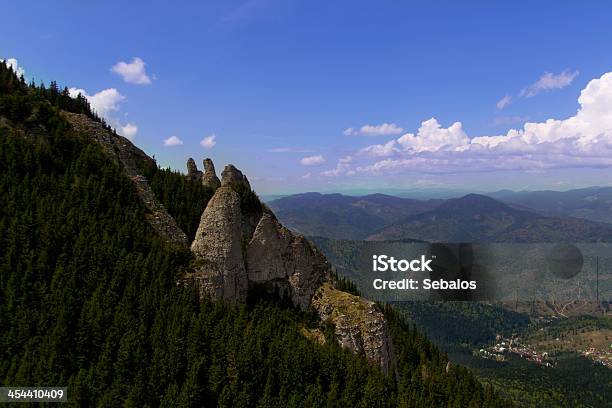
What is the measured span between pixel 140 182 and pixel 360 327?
170ft

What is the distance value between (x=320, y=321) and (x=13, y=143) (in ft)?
207

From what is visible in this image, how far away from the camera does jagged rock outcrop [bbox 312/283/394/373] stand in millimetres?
57000

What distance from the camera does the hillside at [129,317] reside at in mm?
43500

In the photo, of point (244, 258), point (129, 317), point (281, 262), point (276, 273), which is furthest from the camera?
point (281, 262)

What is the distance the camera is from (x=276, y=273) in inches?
2569

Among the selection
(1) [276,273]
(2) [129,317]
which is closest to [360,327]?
(1) [276,273]

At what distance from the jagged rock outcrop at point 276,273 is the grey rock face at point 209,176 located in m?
49.9

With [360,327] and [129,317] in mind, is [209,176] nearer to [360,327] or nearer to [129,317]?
[129,317]

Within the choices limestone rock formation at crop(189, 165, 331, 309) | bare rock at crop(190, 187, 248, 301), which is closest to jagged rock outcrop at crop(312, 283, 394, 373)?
limestone rock formation at crop(189, 165, 331, 309)

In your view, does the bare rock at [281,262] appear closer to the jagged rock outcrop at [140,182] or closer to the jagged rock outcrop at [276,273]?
the jagged rock outcrop at [276,273]

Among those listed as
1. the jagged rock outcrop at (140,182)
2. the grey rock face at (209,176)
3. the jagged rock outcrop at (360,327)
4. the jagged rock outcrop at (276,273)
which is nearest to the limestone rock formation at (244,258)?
the jagged rock outcrop at (276,273)

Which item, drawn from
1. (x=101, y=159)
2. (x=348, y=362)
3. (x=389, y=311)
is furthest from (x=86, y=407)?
(x=389, y=311)

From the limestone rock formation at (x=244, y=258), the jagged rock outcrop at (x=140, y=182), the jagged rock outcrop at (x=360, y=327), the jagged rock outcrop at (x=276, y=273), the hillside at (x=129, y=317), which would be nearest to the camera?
the hillside at (x=129, y=317)

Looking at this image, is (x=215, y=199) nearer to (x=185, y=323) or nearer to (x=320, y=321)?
(x=185, y=323)
